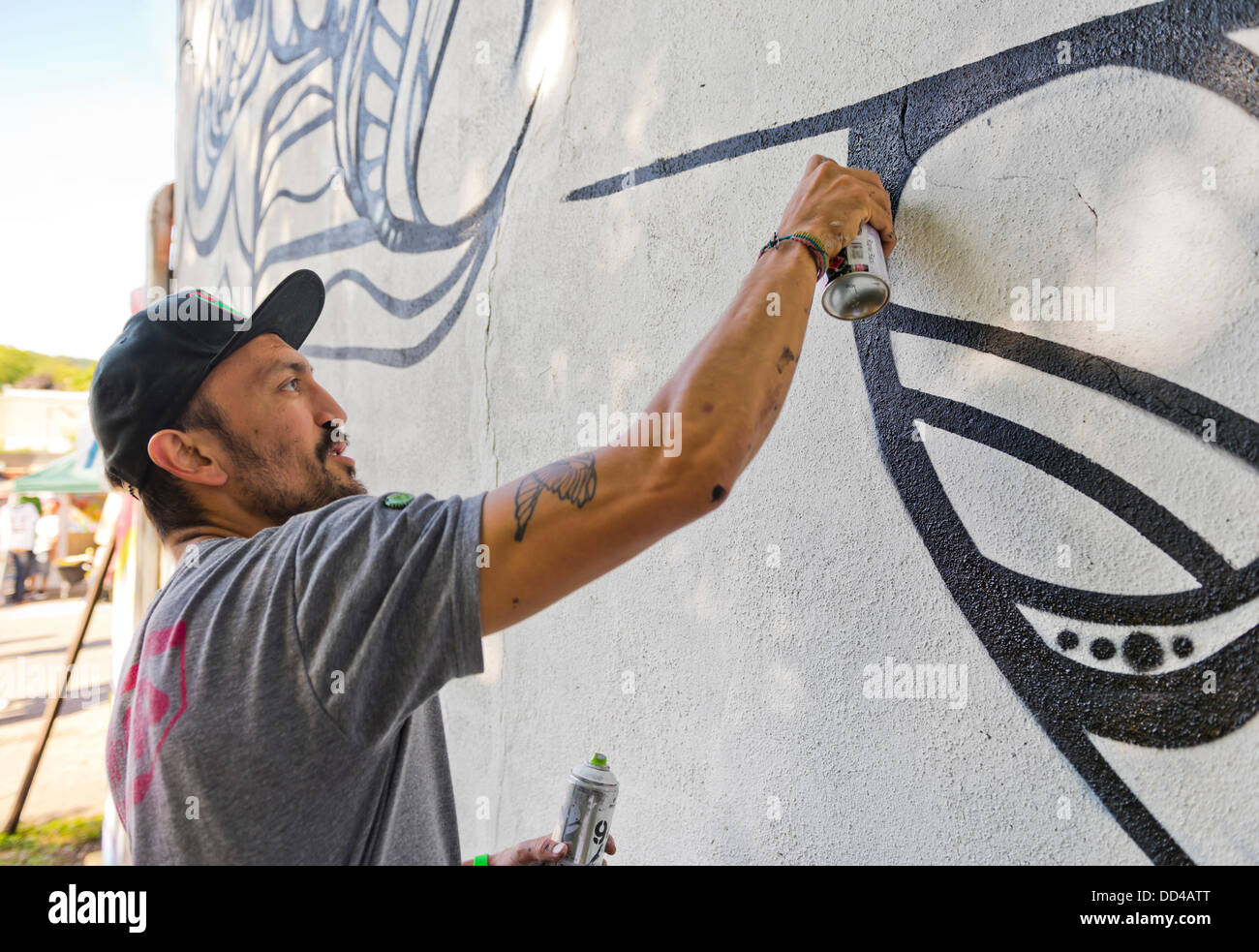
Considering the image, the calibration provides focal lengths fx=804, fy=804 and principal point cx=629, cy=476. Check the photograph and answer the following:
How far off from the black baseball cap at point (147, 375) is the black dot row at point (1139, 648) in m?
1.62

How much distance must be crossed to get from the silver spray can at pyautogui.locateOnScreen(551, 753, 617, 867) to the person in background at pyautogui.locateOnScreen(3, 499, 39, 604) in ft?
44.9

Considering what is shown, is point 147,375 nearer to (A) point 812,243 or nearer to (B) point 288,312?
(B) point 288,312

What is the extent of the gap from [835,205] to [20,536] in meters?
14.6

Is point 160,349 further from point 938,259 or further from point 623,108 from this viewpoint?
point 938,259

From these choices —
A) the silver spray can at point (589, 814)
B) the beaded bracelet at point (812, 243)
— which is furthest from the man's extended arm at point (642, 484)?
the silver spray can at point (589, 814)

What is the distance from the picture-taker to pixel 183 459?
4.94 ft

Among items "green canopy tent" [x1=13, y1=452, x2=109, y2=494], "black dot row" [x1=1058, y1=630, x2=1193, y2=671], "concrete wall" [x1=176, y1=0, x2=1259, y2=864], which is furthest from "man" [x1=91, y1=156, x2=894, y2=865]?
"green canopy tent" [x1=13, y1=452, x2=109, y2=494]

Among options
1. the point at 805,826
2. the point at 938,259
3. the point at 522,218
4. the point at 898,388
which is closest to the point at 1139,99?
the point at 938,259

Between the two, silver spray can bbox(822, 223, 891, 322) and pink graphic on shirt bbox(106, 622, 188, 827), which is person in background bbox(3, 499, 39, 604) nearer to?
pink graphic on shirt bbox(106, 622, 188, 827)

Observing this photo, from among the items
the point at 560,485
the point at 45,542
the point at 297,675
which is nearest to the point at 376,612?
the point at 297,675

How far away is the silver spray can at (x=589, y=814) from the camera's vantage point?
147 cm

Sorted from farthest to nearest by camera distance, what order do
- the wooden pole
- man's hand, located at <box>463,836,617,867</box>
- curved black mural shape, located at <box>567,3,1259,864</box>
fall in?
the wooden pole → man's hand, located at <box>463,836,617,867</box> → curved black mural shape, located at <box>567,3,1259,864</box>

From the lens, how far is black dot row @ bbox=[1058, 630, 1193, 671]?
118 centimetres

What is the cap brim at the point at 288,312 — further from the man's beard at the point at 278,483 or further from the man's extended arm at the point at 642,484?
the man's extended arm at the point at 642,484
